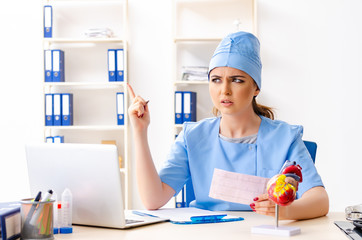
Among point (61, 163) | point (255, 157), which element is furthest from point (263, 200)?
point (61, 163)

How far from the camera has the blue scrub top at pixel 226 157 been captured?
185 cm

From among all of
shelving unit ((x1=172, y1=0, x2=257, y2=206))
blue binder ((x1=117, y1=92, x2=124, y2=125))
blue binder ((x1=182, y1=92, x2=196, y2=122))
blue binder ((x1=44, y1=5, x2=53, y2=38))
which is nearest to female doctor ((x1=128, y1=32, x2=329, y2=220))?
blue binder ((x1=182, y1=92, x2=196, y2=122))

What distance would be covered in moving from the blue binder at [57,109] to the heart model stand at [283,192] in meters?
2.99

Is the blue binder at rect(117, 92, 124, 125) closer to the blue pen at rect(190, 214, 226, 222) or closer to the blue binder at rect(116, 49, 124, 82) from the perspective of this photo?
the blue binder at rect(116, 49, 124, 82)

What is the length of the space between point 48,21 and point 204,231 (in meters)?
3.20

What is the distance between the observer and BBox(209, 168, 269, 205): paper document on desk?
163 centimetres

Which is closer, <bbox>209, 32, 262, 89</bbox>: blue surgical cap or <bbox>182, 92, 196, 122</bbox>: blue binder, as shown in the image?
<bbox>209, 32, 262, 89</bbox>: blue surgical cap

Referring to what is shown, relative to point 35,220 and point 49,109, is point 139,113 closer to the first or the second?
point 35,220

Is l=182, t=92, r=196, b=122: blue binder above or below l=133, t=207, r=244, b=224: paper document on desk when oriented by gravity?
above

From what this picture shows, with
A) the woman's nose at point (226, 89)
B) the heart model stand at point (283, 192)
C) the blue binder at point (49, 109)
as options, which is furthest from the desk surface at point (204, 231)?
the blue binder at point (49, 109)

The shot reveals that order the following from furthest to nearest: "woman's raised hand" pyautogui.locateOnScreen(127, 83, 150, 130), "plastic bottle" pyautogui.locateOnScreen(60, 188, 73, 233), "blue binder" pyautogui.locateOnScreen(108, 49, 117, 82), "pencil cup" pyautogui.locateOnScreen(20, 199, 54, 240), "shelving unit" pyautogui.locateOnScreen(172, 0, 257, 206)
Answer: "shelving unit" pyautogui.locateOnScreen(172, 0, 257, 206), "blue binder" pyautogui.locateOnScreen(108, 49, 117, 82), "woman's raised hand" pyautogui.locateOnScreen(127, 83, 150, 130), "plastic bottle" pyautogui.locateOnScreen(60, 188, 73, 233), "pencil cup" pyautogui.locateOnScreen(20, 199, 54, 240)

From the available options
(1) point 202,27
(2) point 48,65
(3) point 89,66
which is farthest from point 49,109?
(1) point 202,27

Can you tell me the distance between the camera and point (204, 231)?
1.41 metres

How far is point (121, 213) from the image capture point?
1416 mm
